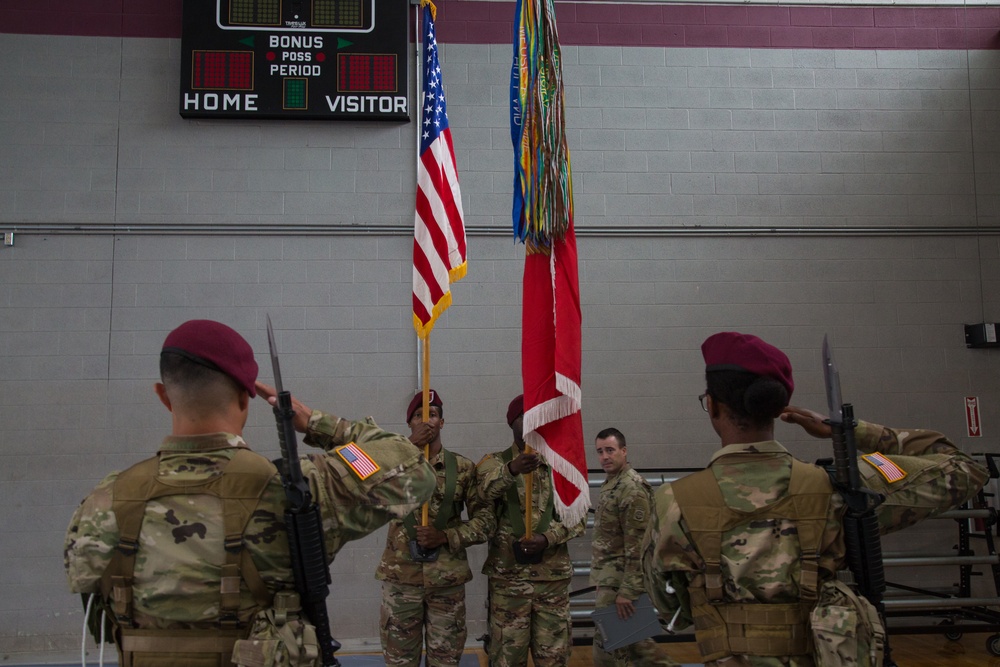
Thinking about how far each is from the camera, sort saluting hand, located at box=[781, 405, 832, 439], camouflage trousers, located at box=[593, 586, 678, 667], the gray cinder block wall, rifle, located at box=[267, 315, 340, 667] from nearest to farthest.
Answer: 1. rifle, located at box=[267, 315, 340, 667]
2. saluting hand, located at box=[781, 405, 832, 439]
3. camouflage trousers, located at box=[593, 586, 678, 667]
4. the gray cinder block wall

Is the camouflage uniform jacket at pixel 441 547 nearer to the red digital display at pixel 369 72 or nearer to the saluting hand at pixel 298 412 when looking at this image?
the saluting hand at pixel 298 412

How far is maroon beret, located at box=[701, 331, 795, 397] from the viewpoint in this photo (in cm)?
197

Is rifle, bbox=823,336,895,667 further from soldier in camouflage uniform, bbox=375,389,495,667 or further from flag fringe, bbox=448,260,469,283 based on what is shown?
flag fringe, bbox=448,260,469,283

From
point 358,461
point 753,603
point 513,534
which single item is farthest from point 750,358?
point 513,534

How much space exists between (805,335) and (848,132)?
1620 millimetres

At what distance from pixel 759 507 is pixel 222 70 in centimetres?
532

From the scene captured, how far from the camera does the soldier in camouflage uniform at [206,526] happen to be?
1684 mm

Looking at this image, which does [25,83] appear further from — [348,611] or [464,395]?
[348,611]

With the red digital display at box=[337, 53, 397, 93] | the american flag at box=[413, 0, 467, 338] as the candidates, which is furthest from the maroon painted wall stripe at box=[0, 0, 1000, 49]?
the american flag at box=[413, 0, 467, 338]

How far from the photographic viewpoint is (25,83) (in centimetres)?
604

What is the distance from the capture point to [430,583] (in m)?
3.88

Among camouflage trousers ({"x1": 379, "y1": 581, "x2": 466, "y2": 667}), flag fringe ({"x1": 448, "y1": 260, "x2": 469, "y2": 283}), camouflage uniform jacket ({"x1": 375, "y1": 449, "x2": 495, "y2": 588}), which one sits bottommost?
camouflage trousers ({"x1": 379, "y1": 581, "x2": 466, "y2": 667})

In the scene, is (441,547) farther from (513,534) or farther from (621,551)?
(621,551)

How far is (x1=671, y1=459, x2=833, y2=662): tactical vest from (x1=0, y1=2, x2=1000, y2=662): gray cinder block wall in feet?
12.9
